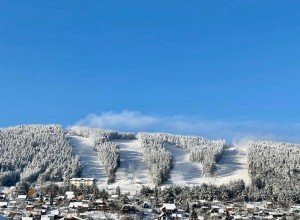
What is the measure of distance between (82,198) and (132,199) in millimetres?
9334

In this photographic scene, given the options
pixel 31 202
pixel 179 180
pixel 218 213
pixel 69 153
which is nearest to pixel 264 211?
pixel 218 213

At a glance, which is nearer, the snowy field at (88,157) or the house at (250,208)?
the house at (250,208)

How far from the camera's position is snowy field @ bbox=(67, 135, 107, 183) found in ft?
502

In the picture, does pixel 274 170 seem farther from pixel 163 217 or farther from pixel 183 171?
pixel 163 217

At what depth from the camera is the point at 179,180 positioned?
149 meters

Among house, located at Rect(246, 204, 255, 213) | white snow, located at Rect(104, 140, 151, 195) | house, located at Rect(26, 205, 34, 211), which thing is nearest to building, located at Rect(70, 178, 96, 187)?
white snow, located at Rect(104, 140, 151, 195)

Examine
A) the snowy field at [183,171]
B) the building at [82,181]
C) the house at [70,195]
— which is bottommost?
the house at [70,195]

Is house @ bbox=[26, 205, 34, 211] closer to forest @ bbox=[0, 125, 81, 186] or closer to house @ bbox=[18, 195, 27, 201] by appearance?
house @ bbox=[18, 195, 27, 201]

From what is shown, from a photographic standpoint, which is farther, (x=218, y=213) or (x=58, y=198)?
(x=58, y=198)

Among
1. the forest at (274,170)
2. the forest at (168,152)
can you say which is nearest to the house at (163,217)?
the forest at (274,170)

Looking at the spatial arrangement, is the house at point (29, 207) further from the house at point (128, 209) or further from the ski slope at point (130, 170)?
the ski slope at point (130, 170)

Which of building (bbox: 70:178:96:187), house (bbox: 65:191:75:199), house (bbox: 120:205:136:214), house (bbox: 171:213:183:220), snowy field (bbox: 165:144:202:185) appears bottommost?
house (bbox: 171:213:183:220)

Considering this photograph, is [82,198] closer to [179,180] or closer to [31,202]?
[31,202]

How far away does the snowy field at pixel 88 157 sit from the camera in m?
153
